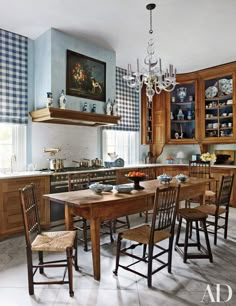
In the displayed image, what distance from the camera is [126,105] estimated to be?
598 cm

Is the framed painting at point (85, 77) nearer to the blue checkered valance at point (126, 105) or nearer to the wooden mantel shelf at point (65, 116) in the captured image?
the wooden mantel shelf at point (65, 116)

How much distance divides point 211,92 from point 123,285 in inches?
191

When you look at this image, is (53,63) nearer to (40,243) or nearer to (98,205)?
(98,205)

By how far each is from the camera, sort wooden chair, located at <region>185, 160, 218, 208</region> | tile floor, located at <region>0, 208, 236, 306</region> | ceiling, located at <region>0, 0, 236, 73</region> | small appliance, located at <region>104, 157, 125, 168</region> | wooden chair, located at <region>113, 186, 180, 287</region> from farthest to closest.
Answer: wooden chair, located at <region>185, 160, 218, 208</region> < small appliance, located at <region>104, 157, 125, 168</region> < ceiling, located at <region>0, 0, 236, 73</region> < wooden chair, located at <region>113, 186, 180, 287</region> < tile floor, located at <region>0, 208, 236, 306</region>

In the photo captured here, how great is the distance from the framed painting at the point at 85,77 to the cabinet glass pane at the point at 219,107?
8.47ft

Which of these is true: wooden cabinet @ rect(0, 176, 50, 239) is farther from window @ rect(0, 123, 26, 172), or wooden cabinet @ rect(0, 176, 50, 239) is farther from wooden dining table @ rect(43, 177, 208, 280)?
wooden dining table @ rect(43, 177, 208, 280)

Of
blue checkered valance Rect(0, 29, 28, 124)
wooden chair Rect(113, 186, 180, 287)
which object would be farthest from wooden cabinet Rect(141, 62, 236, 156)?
wooden chair Rect(113, 186, 180, 287)

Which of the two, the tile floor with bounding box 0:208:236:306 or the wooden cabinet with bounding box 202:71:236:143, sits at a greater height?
the wooden cabinet with bounding box 202:71:236:143

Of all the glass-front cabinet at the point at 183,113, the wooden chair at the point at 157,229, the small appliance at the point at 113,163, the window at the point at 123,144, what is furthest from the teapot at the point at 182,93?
the wooden chair at the point at 157,229

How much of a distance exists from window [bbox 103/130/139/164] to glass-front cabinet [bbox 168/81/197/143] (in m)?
0.90

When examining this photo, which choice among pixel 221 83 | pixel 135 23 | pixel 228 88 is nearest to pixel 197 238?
pixel 135 23

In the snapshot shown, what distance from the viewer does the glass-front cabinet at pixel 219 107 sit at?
5531mm

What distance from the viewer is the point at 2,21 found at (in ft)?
12.3

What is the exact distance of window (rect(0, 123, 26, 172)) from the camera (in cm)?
414
